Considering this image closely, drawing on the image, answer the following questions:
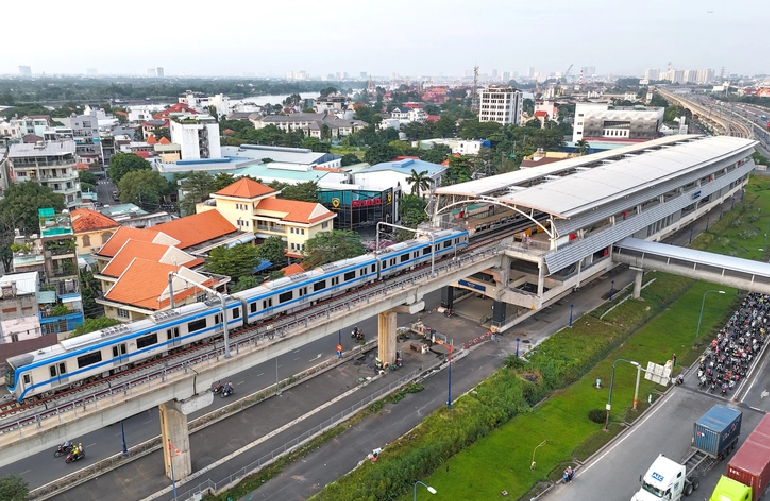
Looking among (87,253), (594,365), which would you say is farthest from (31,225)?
(594,365)

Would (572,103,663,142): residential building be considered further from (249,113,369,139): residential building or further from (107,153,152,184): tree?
(107,153,152,184): tree

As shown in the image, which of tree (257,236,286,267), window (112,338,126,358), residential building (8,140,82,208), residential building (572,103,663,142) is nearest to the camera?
window (112,338,126,358)

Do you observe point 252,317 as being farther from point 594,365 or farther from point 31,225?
point 31,225

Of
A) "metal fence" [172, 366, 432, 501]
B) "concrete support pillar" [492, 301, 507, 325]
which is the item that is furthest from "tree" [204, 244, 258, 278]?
"concrete support pillar" [492, 301, 507, 325]

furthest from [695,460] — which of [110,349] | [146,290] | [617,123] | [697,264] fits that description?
[617,123]

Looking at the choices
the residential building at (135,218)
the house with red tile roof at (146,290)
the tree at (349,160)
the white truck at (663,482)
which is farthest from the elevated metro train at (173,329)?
the tree at (349,160)
